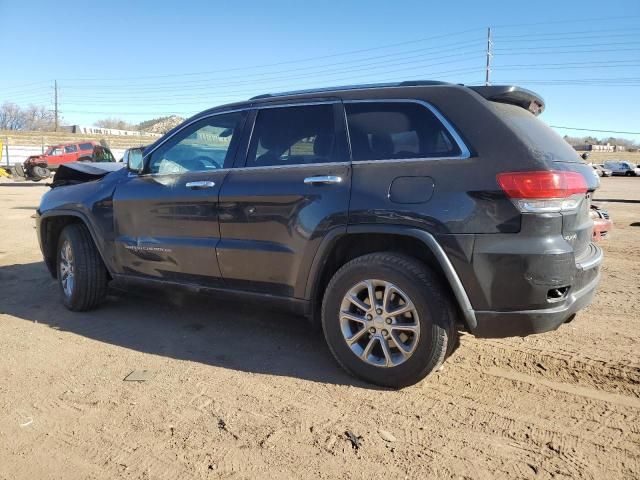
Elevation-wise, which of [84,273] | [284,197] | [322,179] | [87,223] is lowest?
[84,273]

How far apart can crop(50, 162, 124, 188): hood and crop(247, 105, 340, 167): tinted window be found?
6.36 feet

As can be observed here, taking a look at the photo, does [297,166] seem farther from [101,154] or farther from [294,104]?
[101,154]


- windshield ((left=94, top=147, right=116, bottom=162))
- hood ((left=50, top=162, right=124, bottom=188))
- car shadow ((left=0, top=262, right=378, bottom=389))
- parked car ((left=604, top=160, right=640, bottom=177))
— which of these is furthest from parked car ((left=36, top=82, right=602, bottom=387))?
parked car ((left=604, top=160, right=640, bottom=177))

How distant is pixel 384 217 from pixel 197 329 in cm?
215

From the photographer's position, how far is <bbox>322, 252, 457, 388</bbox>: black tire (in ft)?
10.2

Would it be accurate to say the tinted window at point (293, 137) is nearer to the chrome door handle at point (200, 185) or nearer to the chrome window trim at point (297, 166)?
the chrome window trim at point (297, 166)

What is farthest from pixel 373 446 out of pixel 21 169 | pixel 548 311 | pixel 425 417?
pixel 21 169

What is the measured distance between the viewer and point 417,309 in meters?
3.12

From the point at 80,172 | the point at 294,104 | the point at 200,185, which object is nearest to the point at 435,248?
the point at 294,104

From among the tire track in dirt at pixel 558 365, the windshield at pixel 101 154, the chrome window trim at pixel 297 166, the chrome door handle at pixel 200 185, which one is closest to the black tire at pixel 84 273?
the chrome door handle at pixel 200 185

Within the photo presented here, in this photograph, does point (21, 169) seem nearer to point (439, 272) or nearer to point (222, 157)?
point (222, 157)

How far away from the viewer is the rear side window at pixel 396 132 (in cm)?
321

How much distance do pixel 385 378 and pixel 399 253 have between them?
0.80 m

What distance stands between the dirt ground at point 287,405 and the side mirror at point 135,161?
1391 millimetres
